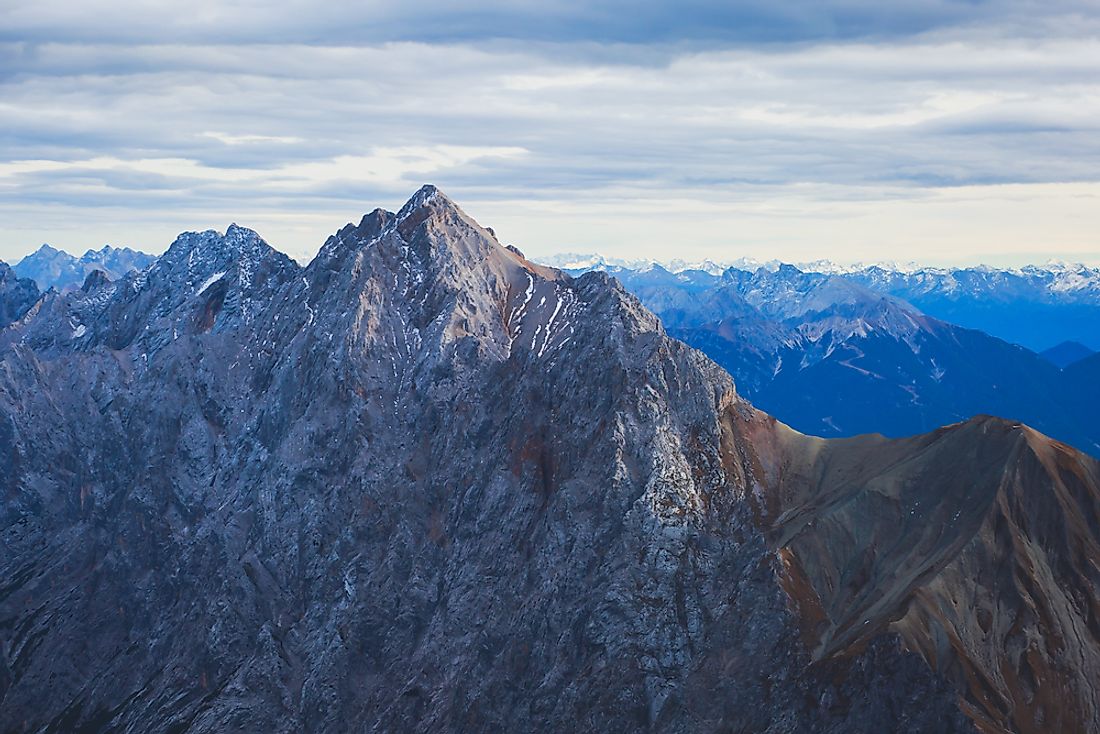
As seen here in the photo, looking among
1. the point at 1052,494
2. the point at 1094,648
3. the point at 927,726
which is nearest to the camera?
the point at 927,726

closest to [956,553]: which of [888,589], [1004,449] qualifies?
[888,589]

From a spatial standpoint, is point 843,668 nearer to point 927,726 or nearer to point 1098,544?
point 927,726

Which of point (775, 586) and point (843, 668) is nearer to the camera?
point (843, 668)

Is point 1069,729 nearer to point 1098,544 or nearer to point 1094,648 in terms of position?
point 1094,648

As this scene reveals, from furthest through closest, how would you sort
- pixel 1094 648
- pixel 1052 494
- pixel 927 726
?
pixel 1052 494
pixel 1094 648
pixel 927 726

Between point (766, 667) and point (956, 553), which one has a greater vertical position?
point (956, 553)

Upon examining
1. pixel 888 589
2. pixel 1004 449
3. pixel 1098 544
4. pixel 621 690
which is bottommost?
pixel 621 690

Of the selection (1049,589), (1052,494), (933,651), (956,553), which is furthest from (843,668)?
(1052,494)

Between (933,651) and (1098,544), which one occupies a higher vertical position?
(1098,544)

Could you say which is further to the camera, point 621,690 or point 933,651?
point 621,690
